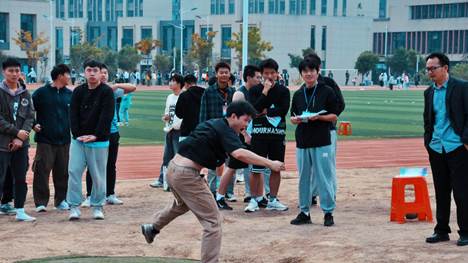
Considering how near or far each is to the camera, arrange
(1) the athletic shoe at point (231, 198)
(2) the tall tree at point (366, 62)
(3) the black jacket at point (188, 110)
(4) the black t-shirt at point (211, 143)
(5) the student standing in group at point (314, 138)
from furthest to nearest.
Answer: (2) the tall tree at point (366, 62) < (1) the athletic shoe at point (231, 198) < (3) the black jacket at point (188, 110) < (5) the student standing in group at point (314, 138) < (4) the black t-shirt at point (211, 143)

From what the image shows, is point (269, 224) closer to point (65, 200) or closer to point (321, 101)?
point (321, 101)

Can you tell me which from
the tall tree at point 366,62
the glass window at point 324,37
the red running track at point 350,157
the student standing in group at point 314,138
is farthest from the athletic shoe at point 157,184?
the glass window at point 324,37

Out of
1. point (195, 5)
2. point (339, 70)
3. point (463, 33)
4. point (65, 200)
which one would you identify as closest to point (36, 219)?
point (65, 200)

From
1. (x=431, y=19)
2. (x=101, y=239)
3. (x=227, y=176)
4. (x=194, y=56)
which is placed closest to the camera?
(x=101, y=239)

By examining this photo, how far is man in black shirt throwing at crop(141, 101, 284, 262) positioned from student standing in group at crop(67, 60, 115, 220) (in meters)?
2.92

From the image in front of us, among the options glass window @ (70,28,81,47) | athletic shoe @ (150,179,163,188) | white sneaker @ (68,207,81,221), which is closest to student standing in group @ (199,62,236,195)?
white sneaker @ (68,207,81,221)

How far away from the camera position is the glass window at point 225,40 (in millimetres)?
102562

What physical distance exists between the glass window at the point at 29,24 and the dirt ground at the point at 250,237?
82.6 m

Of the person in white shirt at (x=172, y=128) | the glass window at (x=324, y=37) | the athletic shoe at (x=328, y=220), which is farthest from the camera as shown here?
the glass window at (x=324, y=37)

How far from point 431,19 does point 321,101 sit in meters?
105

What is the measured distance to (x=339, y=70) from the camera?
102 metres

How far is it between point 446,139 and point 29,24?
286 feet

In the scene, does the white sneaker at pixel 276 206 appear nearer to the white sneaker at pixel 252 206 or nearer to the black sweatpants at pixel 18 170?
the white sneaker at pixel 252 206

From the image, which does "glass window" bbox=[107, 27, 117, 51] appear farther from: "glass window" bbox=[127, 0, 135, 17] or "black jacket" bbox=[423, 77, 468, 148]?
"black jacket" bbox=[423, 77, 468, 148]
